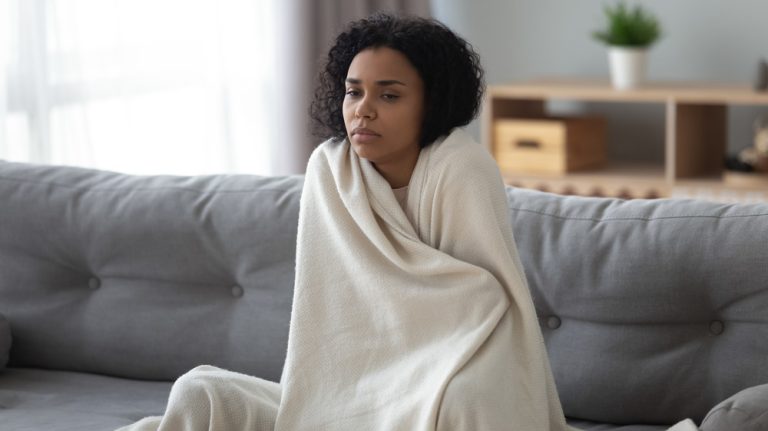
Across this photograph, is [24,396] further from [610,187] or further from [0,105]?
[610,187]

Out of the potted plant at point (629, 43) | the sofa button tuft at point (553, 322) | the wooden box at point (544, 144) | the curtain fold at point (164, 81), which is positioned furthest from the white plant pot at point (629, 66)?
the sofa button tuft at point (553, 322)

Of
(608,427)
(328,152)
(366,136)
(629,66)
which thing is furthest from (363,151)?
(629,66)

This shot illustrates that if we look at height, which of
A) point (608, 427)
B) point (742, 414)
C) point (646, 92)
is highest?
point (646, 92)

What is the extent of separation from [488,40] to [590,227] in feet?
7.92

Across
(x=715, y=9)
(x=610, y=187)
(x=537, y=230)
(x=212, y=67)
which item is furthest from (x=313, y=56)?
(x=537, y=230)

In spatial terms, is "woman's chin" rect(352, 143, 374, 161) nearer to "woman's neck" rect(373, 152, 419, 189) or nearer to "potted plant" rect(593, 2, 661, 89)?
"woman's neck" rect(373, 152, 419, 189)

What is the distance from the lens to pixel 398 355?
1.63 metres

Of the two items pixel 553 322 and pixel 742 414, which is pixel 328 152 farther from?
pixel 742 414

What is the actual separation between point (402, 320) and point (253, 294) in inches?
20.7

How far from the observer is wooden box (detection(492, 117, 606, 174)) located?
3.67m

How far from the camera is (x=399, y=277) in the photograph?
1653 millimetres

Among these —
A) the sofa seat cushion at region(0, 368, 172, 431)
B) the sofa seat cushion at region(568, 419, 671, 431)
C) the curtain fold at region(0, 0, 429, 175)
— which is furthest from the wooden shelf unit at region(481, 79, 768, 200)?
the sofa seat cushion at region(0, 368, 172, 431)

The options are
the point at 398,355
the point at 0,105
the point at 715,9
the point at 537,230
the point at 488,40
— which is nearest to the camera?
the point at 398,355

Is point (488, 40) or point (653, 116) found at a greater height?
point (488, 40)
